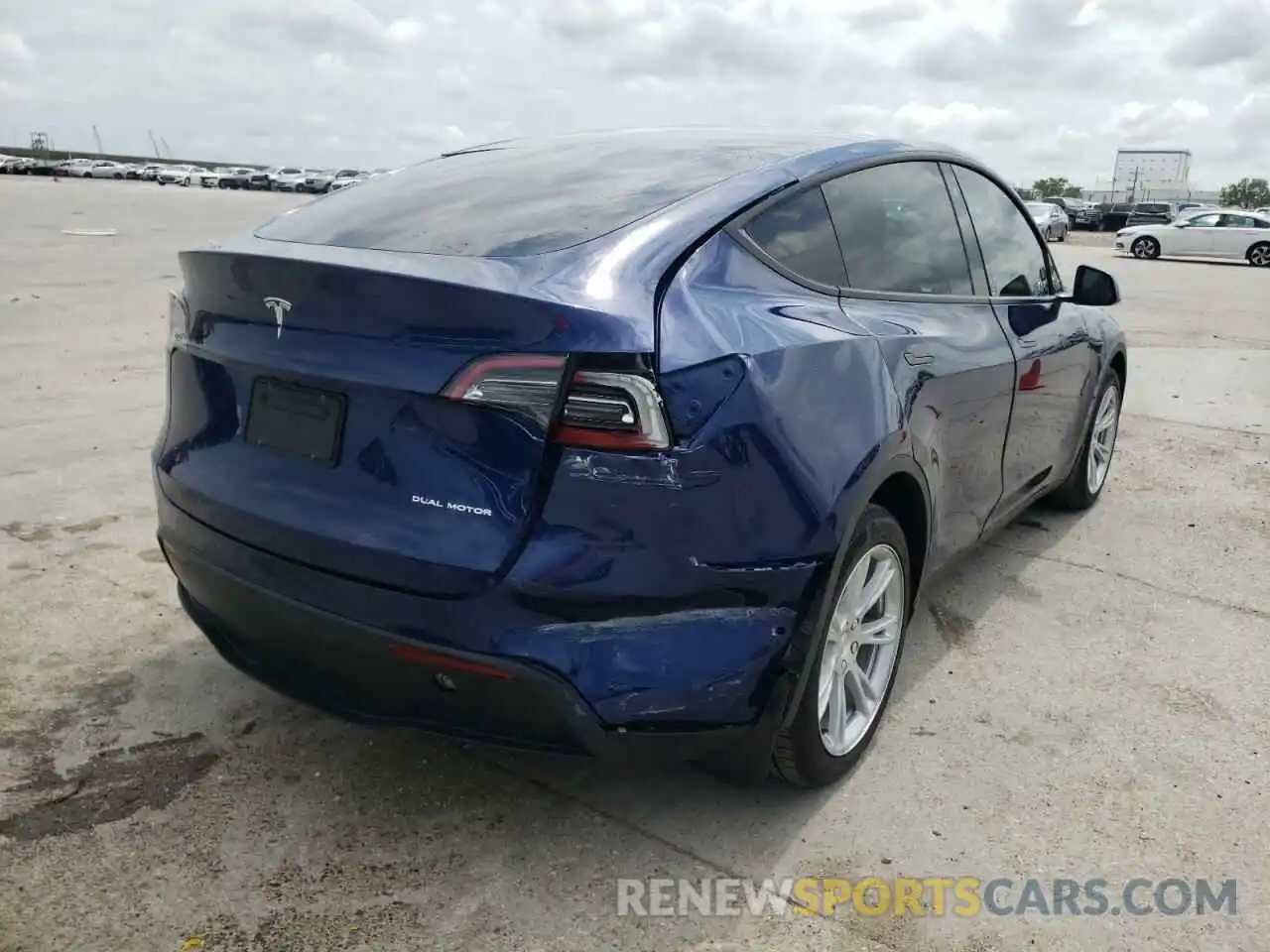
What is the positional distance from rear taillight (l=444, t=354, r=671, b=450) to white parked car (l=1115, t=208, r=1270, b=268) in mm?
30359

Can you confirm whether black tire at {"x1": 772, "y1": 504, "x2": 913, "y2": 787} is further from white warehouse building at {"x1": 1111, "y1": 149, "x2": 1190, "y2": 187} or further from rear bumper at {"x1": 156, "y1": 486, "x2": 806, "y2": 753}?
white warehouse building at {"x1": 1111, "y1": 149, "x2": 1190, "y2": 187}

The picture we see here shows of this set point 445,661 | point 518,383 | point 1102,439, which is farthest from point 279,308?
point 1102,439

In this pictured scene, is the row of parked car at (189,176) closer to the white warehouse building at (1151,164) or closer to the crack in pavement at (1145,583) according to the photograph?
the white warehouse building at (1151,164)

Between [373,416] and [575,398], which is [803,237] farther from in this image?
[373,416]

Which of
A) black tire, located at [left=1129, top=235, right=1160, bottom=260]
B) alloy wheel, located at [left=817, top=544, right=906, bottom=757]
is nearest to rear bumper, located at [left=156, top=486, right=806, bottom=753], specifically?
alloy wheel, located at [left=817, top=544, right=906, bottom=757]

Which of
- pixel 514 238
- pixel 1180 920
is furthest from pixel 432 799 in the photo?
pixel 1180 920

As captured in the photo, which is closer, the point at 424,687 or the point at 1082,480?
the point at 424,687

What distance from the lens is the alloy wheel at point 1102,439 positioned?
5062 mm

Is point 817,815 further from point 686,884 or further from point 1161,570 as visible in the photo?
point 1161,570

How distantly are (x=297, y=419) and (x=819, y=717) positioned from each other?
143 centimetres

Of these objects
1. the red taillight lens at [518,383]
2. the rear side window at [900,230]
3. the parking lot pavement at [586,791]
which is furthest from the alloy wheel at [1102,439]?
the red taillight lens at [518,383]

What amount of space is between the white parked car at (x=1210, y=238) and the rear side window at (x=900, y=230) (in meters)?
28.5

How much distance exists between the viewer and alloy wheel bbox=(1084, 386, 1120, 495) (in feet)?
16.6

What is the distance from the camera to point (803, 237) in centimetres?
270
